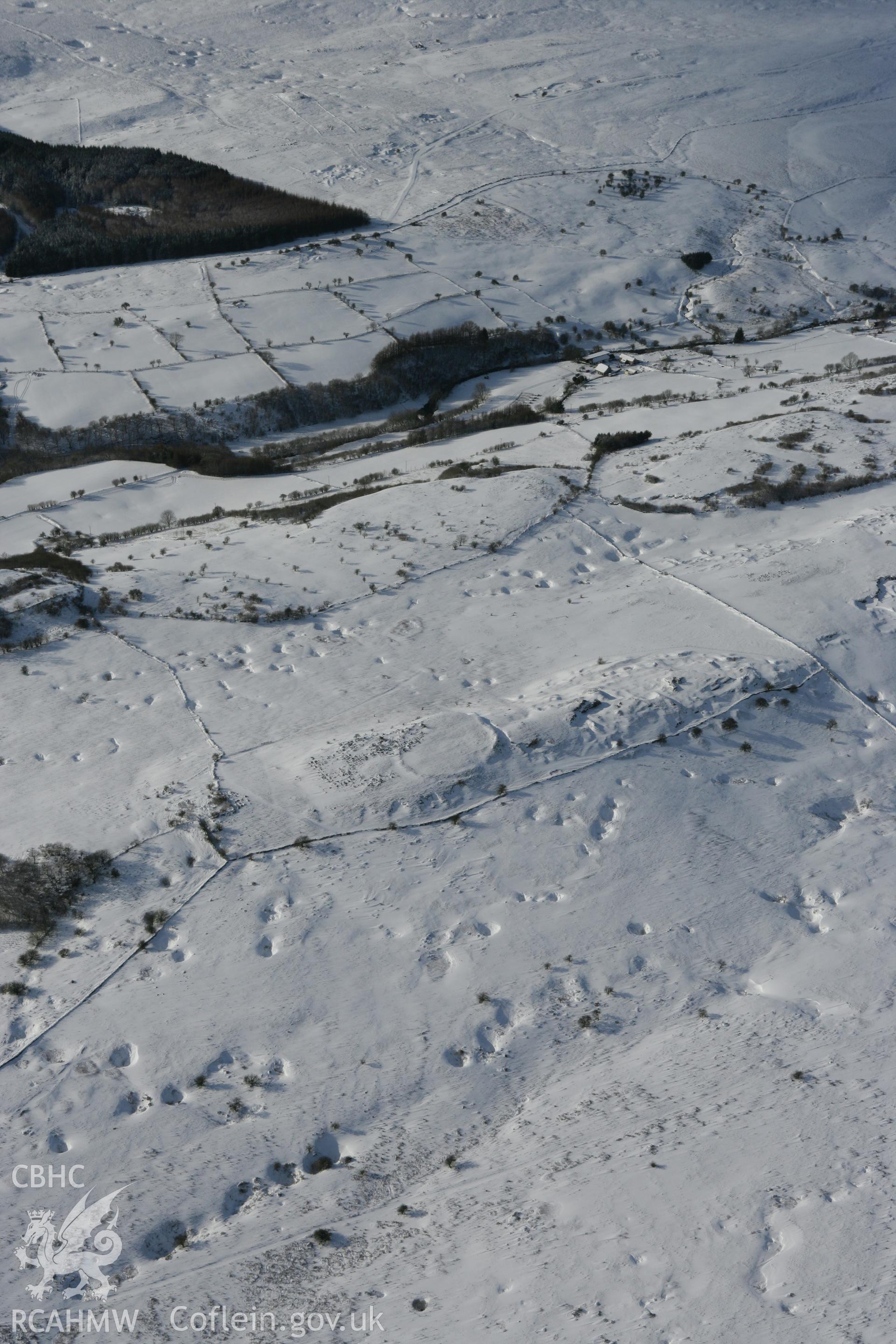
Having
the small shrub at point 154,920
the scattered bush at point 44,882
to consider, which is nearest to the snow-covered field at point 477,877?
the small shrub at point 154,920

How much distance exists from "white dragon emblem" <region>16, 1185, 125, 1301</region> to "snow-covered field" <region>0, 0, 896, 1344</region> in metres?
0.12

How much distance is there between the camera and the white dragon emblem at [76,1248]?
1050cm

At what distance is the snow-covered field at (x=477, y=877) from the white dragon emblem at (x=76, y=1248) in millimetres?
123

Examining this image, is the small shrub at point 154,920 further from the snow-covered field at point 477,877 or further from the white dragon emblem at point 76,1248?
the white dragon emblem at point 76,1248

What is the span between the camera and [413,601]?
19031mm

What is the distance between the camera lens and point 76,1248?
35.1 ft

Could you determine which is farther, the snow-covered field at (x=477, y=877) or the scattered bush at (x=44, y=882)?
the scattered bush at (x=44, y=882)

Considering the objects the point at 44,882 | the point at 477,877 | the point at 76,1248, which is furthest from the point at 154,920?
the point at 477,877

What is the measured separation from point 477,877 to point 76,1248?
6102 millimetres

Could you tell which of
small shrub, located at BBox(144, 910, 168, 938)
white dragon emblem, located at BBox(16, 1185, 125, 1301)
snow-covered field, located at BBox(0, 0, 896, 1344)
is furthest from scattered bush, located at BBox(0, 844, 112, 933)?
white dragon emblem, located at BBox(16, 1185, 125, 1301)

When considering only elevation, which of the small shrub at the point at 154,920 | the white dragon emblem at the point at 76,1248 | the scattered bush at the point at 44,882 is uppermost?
the scattered bush at the point at 44,882

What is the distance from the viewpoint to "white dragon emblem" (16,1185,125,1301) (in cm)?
1050

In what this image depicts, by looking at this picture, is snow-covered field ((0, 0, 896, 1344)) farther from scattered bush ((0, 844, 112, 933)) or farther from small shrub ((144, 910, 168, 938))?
scattered bush ((0, 844, 112, 933))

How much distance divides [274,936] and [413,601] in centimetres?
766
